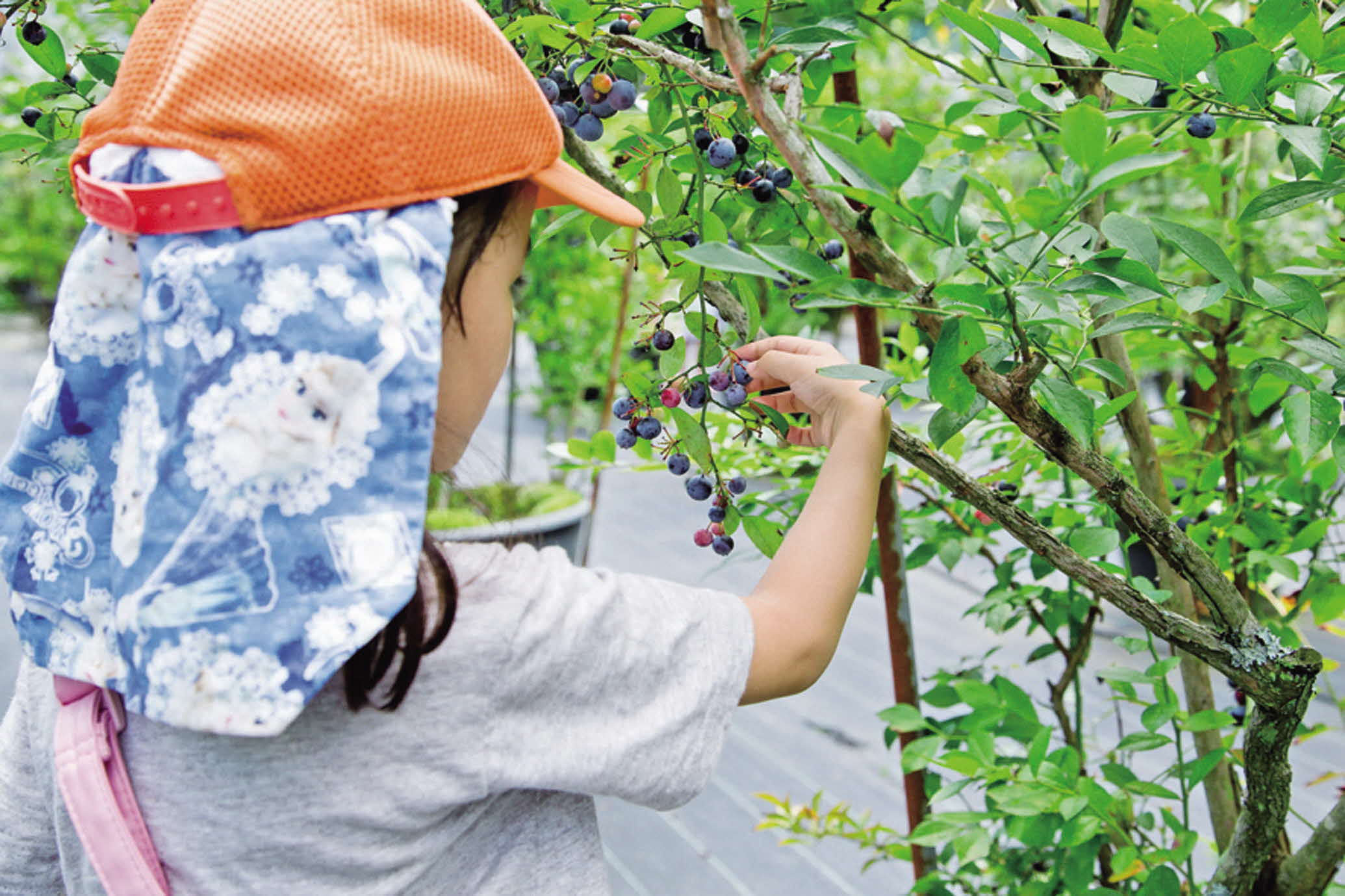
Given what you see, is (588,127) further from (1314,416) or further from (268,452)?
(1314,416)

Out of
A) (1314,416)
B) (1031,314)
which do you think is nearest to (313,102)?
(1031,314)

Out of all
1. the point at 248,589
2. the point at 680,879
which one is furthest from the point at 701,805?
the point at 248,589

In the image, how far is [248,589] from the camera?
1.78 feet

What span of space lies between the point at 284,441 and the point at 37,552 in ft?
0.70

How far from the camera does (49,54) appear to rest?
1.01 meters

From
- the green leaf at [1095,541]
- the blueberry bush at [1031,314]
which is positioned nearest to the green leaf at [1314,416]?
the blueberry bush at [1031,314]

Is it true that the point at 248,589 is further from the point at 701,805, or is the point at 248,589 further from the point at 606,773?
the point at 701,805

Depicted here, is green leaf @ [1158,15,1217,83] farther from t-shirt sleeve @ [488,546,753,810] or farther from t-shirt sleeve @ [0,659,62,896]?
t-shirt sleeve @ [0,659,62,896]

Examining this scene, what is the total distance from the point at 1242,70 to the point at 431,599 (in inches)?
23.4

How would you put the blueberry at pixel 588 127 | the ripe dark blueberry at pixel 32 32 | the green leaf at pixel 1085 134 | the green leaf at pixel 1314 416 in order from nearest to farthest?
the green leaf at pixel 1085 134 → the green leaf at pixel 1314 416 → the blueberry at pixel 588 127 → the ripe dark blueberry at pixel 32 32

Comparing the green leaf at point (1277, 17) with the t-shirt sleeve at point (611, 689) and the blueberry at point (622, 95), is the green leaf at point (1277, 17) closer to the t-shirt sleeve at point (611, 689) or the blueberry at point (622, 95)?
the blueberry at point (622, 95)

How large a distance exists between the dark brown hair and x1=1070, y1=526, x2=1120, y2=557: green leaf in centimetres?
59

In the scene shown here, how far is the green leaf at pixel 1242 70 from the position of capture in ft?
2.27

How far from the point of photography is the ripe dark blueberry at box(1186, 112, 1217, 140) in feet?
2.59
